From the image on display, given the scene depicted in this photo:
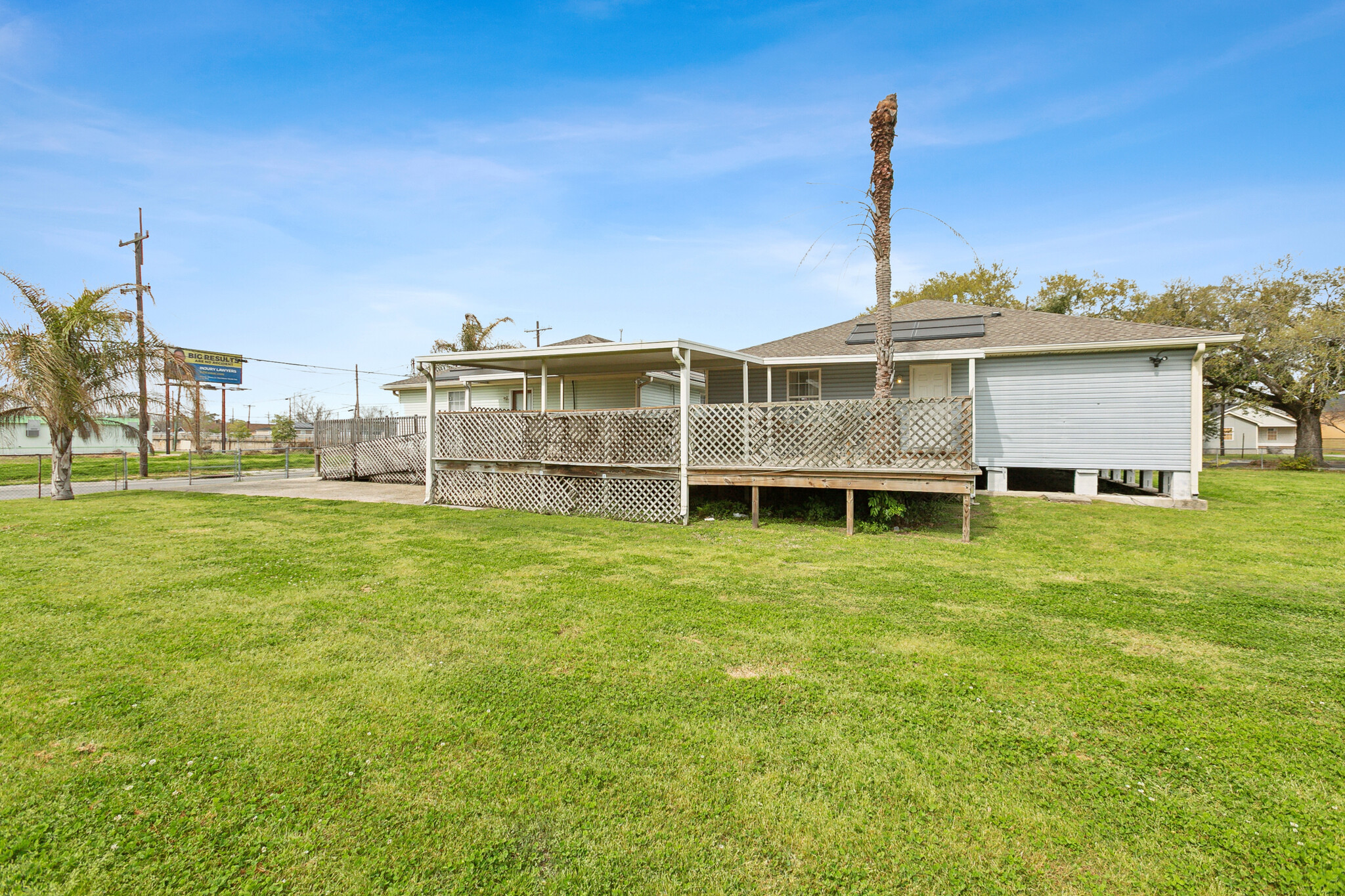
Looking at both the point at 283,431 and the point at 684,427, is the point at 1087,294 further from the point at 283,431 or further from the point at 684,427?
the point at 283,431

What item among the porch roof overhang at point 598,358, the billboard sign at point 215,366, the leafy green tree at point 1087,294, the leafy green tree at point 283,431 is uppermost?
the leafy green tree at point 1087,294

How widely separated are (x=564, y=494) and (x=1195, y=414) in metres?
13.0

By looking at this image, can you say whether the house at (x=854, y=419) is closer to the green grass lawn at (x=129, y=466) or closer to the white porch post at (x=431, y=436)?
the white porch post at (x=431, y=436)

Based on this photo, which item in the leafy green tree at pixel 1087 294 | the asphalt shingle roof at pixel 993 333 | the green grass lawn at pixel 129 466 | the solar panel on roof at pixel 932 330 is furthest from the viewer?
the leafy green tree at pixel 1087 294

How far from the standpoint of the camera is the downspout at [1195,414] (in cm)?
1152

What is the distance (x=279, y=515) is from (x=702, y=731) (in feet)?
34.7

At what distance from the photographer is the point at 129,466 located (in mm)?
24875

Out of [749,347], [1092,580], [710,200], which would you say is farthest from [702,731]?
[710,200]

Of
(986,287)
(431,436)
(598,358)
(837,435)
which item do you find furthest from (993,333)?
(986,287)

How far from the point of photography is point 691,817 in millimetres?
2373

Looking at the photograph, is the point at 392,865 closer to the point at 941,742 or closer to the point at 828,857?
the point at 828,857

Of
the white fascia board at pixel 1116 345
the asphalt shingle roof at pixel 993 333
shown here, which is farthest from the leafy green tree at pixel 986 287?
the white fascia board at pixel 1116 345

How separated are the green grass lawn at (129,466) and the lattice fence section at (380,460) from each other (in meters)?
6.08

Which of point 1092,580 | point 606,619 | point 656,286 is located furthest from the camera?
point 656,286
